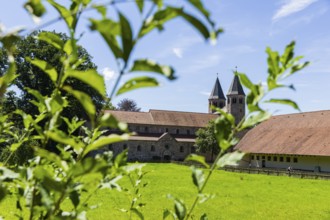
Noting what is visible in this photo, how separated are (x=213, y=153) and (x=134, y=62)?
59477 mm

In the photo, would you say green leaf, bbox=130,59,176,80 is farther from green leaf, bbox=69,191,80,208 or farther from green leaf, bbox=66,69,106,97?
green leaf, bbox=69,191,80,208

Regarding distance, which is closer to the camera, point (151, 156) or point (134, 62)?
point (134, 62)

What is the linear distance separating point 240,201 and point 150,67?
21147 millimetres

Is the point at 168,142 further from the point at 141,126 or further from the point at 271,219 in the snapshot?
the point at 271,219

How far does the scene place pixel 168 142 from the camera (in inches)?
2557

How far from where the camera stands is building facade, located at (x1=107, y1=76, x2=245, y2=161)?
6359 cm

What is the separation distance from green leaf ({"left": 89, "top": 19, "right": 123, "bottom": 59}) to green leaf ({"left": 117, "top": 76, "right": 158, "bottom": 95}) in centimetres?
11

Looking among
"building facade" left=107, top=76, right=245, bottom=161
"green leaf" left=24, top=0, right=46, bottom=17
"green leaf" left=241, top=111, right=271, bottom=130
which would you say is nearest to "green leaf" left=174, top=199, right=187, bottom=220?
"green leaf" left=241, top=111, right=271, bottom=130

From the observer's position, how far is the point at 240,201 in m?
21.0

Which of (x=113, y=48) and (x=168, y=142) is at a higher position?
(x=168, y=142)

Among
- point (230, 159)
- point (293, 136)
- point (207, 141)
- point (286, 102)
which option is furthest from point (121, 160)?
point (207, 141)

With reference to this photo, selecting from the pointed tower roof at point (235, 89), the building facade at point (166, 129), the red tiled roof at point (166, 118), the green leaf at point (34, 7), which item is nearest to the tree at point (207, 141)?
the building facade at point (166, 129)

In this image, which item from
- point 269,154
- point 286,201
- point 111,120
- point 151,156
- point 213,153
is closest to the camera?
point 111,120

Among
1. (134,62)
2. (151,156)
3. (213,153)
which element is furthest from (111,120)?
(151,156)
